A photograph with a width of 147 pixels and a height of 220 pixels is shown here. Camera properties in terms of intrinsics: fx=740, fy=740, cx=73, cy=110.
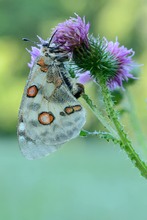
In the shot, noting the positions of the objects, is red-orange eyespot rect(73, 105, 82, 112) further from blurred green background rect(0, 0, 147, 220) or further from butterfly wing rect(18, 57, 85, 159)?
blurred green background rect(0, 0, 147, 220)

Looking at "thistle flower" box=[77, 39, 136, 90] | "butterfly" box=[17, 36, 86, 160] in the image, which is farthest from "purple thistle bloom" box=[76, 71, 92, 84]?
"butterfly" box=[17, 36, 86, 160]

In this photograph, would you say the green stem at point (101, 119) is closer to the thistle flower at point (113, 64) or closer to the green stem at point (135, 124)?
the thistle flower at point (113, 64)

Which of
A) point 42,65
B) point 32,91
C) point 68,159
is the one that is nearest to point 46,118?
point 32,91

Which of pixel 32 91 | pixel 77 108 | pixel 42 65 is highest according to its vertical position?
pixel 42 65

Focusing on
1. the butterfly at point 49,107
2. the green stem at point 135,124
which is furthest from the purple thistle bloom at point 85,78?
the green stem at point 135,124

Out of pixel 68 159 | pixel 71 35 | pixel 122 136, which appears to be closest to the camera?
pixel 122 136

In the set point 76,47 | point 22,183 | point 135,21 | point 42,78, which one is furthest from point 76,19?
point 135,21

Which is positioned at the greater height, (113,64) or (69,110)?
(113,64)

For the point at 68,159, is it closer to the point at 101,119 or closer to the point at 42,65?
the point at 42,65
